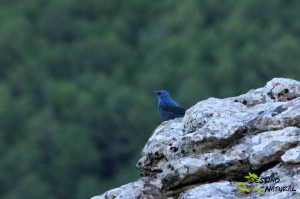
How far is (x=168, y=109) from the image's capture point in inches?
682

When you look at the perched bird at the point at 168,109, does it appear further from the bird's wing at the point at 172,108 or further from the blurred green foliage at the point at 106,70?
the blurred green foliage at the point at 106,70

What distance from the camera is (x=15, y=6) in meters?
142

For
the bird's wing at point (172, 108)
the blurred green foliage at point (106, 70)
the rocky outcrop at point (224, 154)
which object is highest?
the blurred green foliage at point (106, 70)

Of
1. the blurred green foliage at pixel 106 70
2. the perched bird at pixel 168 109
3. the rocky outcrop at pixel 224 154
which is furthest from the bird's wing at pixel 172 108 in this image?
the blurred green foliage at pixel 106 70

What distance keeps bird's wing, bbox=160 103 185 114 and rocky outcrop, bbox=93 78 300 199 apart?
4302 mm

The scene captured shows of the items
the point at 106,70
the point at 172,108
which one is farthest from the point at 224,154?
the point at 106,70

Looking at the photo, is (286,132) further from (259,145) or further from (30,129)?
(30,129)

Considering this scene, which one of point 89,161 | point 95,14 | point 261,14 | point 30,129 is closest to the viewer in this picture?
point 89,161

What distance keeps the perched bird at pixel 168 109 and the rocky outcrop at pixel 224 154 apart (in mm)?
4236

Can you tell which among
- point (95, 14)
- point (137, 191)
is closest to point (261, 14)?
point (95, 14)

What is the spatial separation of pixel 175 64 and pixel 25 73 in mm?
12688

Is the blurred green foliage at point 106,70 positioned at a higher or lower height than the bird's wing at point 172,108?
higher

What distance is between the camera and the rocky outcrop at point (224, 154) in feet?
36.4

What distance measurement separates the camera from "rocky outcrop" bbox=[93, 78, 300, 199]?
36.4 feet
